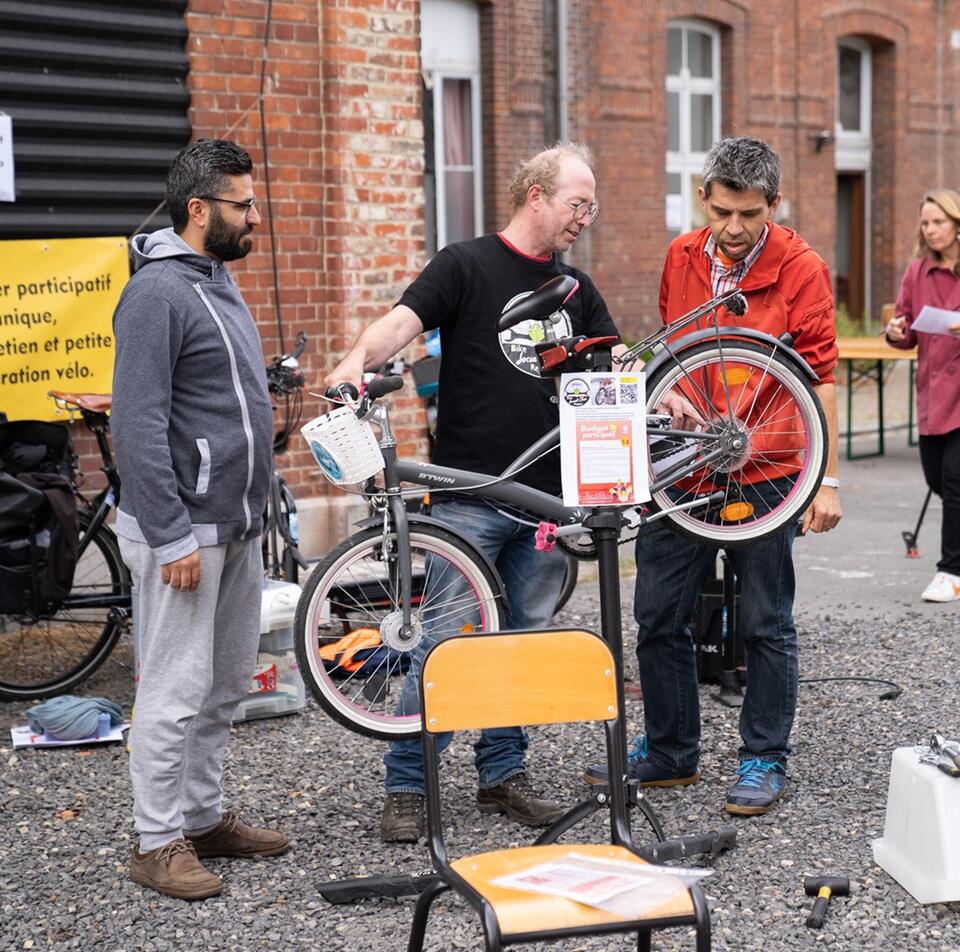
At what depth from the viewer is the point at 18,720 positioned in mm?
6109

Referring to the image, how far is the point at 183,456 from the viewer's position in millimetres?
4105

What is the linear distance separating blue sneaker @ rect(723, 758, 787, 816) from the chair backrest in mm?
1442

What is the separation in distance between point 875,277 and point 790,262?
19.6m

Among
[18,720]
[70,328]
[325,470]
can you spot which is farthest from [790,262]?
[70,328]

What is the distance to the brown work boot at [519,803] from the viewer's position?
4730 millimetres

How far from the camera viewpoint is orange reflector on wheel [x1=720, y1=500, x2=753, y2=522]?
459cm

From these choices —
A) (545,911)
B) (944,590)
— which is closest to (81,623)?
(545,911)

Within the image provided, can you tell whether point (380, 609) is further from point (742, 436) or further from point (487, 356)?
point (742, 436)

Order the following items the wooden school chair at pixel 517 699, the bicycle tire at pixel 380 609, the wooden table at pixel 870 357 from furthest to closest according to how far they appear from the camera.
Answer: the wooden table at pixel 870 357 < the bicycle tire at pixel 380 609 < the wooden school chair at pixel 517 699

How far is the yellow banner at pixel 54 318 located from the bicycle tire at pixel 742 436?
3.87 metres

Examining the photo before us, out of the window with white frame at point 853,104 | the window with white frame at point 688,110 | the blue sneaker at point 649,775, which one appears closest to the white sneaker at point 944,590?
the blue sneaker at point 649,775

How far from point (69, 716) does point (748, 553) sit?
2743 mm

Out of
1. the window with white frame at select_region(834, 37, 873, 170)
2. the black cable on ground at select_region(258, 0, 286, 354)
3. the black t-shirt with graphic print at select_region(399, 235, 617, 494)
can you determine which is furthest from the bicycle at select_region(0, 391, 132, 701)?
the window with white frame at select_region(834, 37, 873, 170)

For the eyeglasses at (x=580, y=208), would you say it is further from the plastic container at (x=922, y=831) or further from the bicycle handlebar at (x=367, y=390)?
the plastic container at (x=922, y=831)
